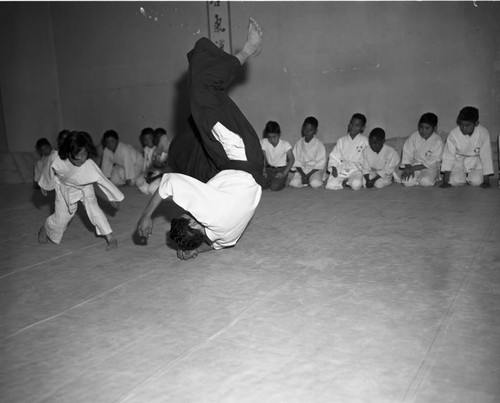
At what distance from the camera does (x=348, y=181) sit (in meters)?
5.98

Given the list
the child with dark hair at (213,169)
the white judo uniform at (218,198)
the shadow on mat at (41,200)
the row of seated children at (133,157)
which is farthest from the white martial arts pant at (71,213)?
the row of seated children at (133,157)

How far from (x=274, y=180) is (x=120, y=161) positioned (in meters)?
2.35

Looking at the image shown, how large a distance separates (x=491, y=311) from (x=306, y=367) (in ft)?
3.10

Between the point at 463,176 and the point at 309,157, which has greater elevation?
the point at 309,157

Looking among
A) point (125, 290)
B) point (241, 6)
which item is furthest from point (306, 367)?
point (241, 6)

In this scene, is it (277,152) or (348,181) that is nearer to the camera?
(348,181)

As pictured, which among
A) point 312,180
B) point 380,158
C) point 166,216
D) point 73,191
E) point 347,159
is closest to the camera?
point 73,191

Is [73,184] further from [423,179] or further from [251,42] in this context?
[423,179]

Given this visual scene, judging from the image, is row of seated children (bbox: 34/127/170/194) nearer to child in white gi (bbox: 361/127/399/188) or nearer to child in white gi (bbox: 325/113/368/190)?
child in white gi (bbox: 325/113/368/190)

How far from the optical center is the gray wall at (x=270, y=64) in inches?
235

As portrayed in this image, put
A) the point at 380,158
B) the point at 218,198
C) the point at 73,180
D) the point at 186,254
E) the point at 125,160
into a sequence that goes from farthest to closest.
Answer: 1. the point at 125,160
2. the point at 380,158
3. the point at 73,180
4. the point at 186,254
5. the point at 218,198

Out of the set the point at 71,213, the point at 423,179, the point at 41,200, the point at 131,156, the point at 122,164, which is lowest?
the point at 41,200

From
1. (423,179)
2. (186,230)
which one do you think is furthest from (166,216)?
(423,179)

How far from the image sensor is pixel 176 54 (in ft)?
24.1
